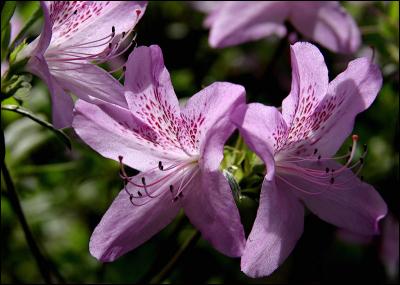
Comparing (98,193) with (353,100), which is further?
(98,193)

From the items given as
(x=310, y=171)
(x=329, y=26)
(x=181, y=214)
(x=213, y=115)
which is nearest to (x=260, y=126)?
(x=213, y=115)

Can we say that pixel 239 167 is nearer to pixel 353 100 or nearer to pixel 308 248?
pixel 353 100

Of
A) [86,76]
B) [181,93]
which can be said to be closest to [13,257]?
[181,93]

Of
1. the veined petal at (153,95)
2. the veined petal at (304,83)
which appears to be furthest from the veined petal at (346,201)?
the veined petal at (153,95)

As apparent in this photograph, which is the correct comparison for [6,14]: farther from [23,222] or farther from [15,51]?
[23,222]

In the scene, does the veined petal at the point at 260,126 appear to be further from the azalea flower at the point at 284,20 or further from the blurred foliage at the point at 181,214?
the azalea flower at the point at 284,20
